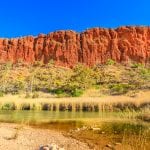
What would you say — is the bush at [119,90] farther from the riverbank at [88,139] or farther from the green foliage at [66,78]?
the riverbank at [88,139]

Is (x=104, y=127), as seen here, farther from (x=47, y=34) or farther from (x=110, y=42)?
(x=47, y=34)

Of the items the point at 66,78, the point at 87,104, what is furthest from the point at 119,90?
the point at 66,78

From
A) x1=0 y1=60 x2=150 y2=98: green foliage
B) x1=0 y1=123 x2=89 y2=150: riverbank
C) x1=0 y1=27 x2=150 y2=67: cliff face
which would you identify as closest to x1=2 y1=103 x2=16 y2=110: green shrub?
x1=0 y1=123 x2=89 y2=150: riverbank

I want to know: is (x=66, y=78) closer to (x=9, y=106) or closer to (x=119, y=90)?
(x=119, y=90)

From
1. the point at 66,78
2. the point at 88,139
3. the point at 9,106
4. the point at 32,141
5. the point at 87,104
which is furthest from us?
the point at 66,78

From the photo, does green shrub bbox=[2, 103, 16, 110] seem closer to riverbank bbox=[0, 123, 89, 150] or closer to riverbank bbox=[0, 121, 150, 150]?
riverbank bbox=[0, 121, 150, 150]

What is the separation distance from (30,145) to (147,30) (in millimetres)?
123843

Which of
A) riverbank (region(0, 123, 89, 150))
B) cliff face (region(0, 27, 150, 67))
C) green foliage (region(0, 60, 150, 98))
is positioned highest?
cliff face (region(0, 27, 150, 67))

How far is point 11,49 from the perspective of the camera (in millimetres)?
130750

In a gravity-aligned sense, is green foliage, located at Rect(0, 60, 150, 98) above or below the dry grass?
above

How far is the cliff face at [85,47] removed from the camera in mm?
123750

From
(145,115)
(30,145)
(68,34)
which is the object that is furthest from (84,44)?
(30,145)

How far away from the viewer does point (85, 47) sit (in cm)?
12875

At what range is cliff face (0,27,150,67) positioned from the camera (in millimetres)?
123750
